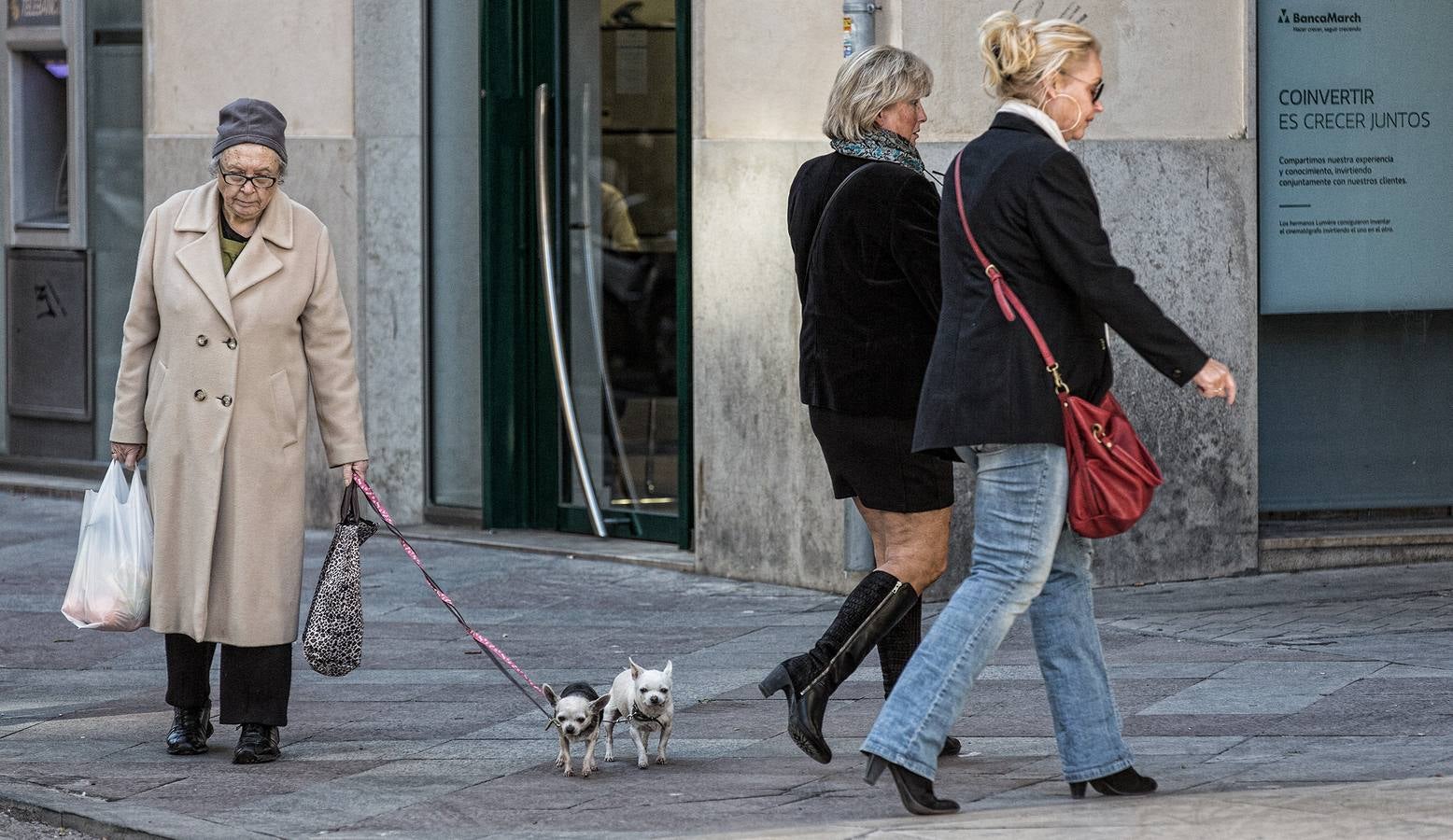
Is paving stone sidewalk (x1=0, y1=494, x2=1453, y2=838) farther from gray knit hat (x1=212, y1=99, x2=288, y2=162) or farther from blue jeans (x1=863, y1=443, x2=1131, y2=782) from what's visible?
gray knit hat (x1=212, y1=99, x2=288, y2=162)

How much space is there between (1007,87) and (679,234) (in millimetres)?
4607

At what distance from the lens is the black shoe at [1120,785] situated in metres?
5.04

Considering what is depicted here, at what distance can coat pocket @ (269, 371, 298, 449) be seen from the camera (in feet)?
19.6

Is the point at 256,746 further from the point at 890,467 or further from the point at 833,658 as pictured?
the point at 890,467

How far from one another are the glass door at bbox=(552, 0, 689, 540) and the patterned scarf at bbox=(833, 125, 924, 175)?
4.19 m

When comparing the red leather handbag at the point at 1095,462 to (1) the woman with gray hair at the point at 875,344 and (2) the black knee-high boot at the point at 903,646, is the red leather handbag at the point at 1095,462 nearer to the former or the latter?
(1) the woman with gray hair at the point at 875,344

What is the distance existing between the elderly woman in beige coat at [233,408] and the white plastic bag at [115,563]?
44mm

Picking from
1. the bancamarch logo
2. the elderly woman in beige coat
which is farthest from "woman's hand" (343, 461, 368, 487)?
the bancamarch logo

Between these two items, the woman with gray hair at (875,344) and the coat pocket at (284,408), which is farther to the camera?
the coat pocket at (284,408)

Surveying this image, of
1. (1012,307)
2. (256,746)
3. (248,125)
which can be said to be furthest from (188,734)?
(1012,307)

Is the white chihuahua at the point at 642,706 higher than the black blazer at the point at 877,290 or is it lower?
lower

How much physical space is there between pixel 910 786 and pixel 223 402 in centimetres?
226

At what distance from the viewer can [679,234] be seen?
9.45m

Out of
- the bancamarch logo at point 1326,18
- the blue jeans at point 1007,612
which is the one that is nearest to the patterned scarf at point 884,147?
the blue jeans at point 1007,612
